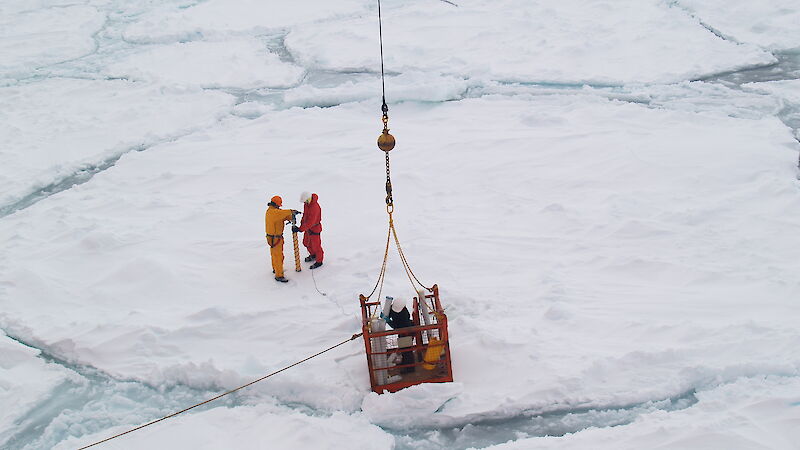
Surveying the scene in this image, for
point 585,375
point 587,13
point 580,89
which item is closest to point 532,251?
point 585,375

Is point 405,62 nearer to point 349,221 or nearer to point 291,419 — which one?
point 349,221

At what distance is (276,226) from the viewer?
6160 mm

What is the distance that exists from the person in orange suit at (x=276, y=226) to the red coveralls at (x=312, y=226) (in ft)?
0.53

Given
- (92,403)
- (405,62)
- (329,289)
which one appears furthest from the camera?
(405,62)

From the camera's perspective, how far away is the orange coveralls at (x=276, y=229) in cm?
613

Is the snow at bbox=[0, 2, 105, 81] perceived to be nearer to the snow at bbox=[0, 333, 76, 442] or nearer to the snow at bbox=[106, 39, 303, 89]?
the snow at bbox=[106, 39, 303, 89]

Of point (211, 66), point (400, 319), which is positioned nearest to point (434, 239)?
point (400, 319)

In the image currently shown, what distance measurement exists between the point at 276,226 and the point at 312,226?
0.37 metres

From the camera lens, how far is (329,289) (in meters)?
6.24

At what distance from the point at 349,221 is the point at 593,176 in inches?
129

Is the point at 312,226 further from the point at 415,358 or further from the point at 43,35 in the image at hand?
the point at 43,35

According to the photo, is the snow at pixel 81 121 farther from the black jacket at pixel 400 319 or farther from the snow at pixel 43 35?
the black jacket at pixel 400 319

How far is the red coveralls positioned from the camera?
6.27m

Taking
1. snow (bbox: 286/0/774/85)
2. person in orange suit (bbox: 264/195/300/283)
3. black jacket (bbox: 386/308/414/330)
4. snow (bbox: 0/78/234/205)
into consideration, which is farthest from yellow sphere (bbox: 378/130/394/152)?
snow (bbox: 286/0/774/85)
